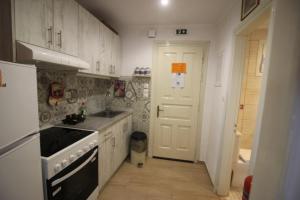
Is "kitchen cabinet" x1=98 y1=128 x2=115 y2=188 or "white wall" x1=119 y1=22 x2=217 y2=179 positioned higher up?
"white wall" x1=119 y1=22 x2=217 y2=179

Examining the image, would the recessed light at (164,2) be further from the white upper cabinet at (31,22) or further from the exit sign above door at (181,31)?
the white upper cabinet at (31,22)

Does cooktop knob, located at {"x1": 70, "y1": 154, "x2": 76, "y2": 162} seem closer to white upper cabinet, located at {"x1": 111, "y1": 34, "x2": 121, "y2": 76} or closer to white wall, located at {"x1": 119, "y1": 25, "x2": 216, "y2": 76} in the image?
white upper cabinet, located at {"x1": 111, "y1": 34, "x2": 121, "y2": 76}

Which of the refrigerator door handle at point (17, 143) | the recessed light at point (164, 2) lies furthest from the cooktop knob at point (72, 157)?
the recessed light at point (164, 2)

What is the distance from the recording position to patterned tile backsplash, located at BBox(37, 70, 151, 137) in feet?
5.71

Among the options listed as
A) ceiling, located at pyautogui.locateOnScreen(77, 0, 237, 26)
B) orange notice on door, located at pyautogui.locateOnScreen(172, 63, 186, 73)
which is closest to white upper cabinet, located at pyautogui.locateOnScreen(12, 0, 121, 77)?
ceiling, located at pyautogui.locateOnScreen(77, 0, 237, 26)

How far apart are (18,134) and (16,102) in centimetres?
17

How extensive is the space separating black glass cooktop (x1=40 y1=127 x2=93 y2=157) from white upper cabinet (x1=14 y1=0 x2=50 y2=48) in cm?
84

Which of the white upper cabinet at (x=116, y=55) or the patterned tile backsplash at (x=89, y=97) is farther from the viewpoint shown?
the white upper cabinet at (x=116, y=55)

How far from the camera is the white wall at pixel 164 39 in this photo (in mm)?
2697

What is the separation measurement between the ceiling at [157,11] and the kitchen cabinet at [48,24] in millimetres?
655

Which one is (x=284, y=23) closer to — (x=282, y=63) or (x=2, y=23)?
(x=282, y=63)

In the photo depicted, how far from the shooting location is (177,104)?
2.91 metres

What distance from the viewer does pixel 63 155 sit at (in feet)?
4.08

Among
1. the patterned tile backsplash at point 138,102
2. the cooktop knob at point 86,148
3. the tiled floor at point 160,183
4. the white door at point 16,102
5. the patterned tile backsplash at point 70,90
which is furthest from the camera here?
the patterned tile backsplash at point 138,102
